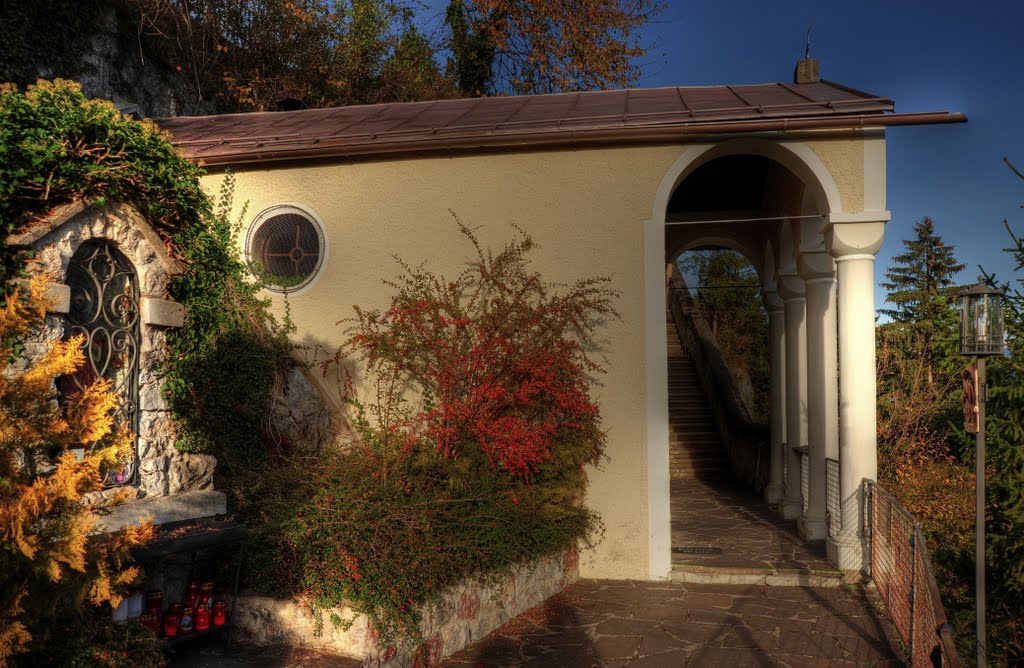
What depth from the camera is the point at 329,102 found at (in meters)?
19.9

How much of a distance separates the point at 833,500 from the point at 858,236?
2913 millimetres

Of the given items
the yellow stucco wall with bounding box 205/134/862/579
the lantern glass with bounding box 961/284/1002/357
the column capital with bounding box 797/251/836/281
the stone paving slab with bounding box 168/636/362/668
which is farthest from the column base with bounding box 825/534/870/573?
the stone paving slab with bounding box 168/636/362/668

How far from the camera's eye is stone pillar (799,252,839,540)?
355 inches

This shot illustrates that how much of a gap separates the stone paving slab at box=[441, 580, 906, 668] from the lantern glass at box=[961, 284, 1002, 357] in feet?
7.91

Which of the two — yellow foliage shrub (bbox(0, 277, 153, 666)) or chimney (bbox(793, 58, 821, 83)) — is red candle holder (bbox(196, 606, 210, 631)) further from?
chimney (bbox(793, 58, 821, 83))

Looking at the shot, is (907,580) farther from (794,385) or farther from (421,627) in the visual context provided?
(794,385)

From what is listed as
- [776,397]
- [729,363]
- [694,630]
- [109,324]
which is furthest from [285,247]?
[729,363]

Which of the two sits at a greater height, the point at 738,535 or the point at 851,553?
the point at 851,553

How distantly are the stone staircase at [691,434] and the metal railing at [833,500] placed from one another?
5.42 meters

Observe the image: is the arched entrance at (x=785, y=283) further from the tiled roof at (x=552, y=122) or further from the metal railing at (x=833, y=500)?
the tiled roof at (x=552, y=122)

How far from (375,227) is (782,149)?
457 cm

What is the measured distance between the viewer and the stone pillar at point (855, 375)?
7.84 m

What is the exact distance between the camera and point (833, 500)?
846cm

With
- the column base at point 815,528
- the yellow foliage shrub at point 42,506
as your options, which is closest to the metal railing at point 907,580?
the column base at point 815,528
